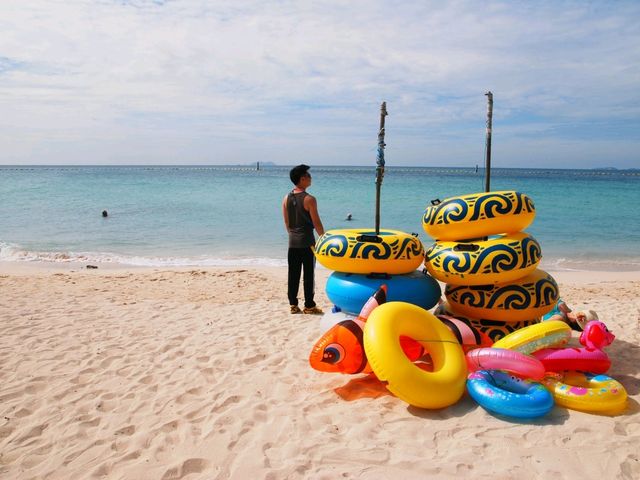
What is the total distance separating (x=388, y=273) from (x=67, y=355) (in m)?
3.41

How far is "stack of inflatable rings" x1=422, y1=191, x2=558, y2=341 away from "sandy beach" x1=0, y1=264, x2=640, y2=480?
3.41ft

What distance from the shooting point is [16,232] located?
16.4 m

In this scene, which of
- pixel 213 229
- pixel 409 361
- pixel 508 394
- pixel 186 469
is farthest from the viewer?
pixel 213 229

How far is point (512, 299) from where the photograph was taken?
4.54 meters

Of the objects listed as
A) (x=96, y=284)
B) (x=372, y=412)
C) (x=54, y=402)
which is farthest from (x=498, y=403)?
(x=96, y=284)

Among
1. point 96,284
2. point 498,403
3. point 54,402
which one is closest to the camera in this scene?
point 498,403

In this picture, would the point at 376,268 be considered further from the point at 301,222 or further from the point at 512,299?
the point at 301,222

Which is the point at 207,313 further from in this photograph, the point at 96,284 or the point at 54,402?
the point at 96,284

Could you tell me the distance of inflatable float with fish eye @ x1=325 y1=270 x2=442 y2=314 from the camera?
484 cm

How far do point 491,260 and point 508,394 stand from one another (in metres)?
1.32

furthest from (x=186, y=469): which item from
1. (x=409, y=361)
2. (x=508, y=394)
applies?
(x=508, y=394)

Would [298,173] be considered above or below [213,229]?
above

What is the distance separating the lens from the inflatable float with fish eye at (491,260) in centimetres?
439

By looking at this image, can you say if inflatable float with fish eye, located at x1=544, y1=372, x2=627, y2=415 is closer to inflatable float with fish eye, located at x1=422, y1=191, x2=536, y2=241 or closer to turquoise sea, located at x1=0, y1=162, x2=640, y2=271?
inflatable float with fish eye, located at x1=422, y1=191, x2=536, y2=241
